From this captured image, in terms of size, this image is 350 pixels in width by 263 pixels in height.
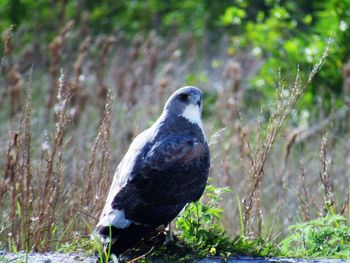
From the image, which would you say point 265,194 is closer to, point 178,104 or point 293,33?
point 178,104

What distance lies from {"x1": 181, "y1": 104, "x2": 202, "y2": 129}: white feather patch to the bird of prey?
89 millimetres

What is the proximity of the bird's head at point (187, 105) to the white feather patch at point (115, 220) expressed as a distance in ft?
3.41

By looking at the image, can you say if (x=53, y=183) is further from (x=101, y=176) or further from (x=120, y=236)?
(x=120, y=236)

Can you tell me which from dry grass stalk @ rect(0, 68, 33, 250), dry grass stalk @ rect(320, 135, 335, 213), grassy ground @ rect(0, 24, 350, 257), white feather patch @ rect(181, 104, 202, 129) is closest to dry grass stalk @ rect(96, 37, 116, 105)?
grassy ground @ rect(0, 24, 350, 257)

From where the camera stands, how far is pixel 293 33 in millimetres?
10859

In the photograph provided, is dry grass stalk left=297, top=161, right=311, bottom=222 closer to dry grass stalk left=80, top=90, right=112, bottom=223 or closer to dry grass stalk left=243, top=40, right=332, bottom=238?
dry grass stalk left=243, top=40, right=332, bottom=238

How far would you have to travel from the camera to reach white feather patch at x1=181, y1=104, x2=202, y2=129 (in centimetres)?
550

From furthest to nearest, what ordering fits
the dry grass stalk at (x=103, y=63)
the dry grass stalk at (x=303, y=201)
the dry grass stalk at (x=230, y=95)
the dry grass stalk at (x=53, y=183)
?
the dry grass stalk at (x=103, y=63), the dry grass stalk at (x=230, y=95), the dry grass stalk at (x=303, y=201), the dry grass stalk at (x=53, y=183)

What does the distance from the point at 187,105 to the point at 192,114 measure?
0.08 m

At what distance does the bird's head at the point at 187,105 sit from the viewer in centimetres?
552

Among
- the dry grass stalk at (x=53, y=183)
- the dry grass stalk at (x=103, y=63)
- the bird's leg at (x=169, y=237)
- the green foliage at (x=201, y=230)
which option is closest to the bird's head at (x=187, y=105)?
the green foliage at (x=201, y=230)

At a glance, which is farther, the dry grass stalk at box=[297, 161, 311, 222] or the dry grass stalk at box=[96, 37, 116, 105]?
the dry grass stalk at box=[96, 37, 116, 105]

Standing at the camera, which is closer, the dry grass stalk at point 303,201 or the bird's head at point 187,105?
the bird's head at point 187,105

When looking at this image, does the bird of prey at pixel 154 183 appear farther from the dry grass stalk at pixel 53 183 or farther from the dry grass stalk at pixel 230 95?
the dry grass stalk at pixel 230 95
